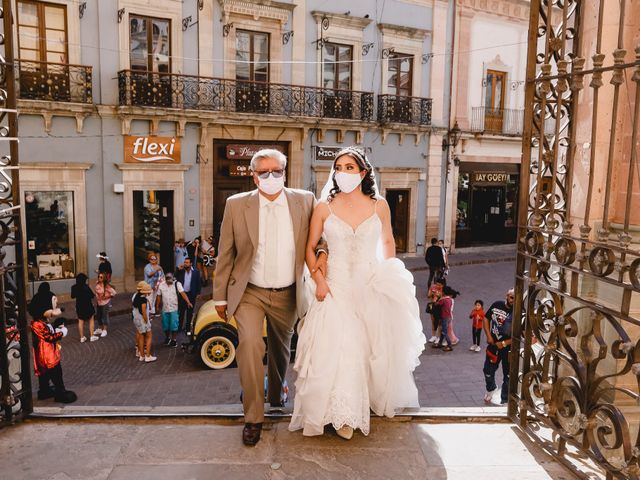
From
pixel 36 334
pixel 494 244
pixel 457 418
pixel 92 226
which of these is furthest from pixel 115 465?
pixel 494 244

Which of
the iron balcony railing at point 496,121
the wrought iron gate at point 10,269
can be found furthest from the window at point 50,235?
the iron balcony railing at point 496,121

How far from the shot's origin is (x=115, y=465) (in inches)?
130

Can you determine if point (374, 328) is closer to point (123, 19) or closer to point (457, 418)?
point (457, 418)

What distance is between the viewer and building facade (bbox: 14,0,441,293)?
1412 cm

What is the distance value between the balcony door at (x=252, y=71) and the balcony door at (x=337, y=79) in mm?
2004

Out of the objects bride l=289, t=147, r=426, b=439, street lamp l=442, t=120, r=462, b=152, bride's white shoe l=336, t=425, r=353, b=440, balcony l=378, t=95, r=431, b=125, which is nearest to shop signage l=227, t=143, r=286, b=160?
balcony l=378, t=95, r=431, b=125

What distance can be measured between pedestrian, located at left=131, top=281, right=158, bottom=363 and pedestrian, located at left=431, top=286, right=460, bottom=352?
4877 millimetres

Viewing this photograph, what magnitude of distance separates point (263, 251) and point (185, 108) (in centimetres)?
1267

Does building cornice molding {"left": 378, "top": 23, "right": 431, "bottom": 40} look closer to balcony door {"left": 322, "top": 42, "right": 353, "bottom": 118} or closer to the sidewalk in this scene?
balcony door {"left": 322, "top": 42, "right": 353, "bottom": 118}

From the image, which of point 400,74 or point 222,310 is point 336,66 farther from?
point 222,310

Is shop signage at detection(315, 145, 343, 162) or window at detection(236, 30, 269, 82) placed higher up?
window at detection(236, 30, 269, 82)

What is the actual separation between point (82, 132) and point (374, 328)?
1279 centimetres

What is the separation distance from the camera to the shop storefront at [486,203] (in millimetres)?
22047

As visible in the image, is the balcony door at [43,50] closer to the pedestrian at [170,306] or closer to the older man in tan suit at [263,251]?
the pedestrian at [170,306]
